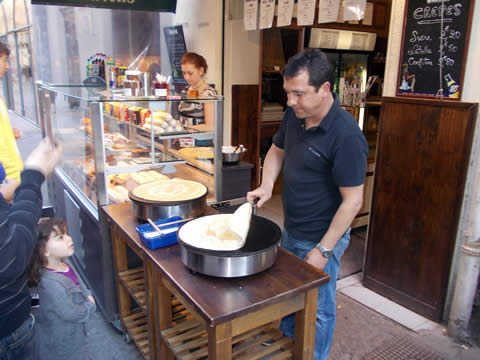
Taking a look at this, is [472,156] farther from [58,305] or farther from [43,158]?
[58,305]

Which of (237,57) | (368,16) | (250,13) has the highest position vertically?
(368,16)

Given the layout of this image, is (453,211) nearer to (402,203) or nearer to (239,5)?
(402,203)

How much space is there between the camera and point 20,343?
62.3 inches

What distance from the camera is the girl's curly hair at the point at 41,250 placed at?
6.01 feet

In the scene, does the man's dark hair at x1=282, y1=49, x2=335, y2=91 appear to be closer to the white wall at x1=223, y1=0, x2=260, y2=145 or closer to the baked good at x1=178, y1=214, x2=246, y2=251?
the baked good at x1=178, y1=214, x2=246, y2=251

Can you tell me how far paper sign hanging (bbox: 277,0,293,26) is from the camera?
360 cm

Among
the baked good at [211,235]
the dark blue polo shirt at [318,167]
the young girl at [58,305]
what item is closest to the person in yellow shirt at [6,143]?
the young girl at [58,305]

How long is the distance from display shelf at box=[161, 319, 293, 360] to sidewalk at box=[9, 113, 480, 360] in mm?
810

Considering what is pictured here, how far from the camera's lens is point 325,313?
6.68 ft

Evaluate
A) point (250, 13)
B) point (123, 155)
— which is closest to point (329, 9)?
point (250, 13)

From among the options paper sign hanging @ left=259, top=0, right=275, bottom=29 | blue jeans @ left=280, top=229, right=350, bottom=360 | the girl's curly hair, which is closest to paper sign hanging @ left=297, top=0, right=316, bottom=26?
paper sign hanging @ left=259, top=0, right=275, bottom=29

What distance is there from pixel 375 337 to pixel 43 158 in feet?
7.70

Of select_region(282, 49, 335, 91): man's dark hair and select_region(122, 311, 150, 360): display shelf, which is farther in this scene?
select_region(122, 311, 150, 360): display shelf

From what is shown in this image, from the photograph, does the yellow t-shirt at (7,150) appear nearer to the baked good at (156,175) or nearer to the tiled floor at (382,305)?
the baked good at (156,175)
